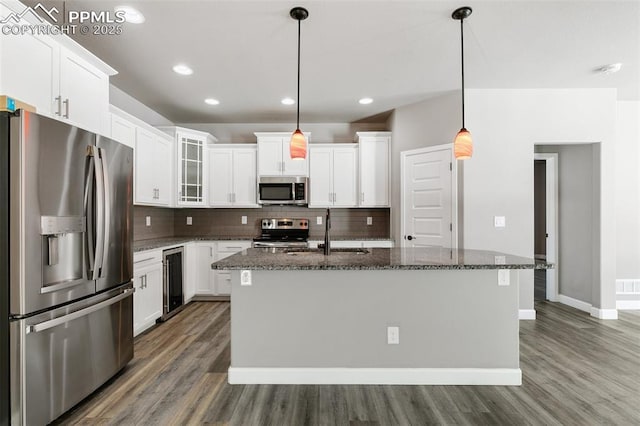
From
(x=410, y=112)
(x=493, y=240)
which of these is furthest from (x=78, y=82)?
(x=493, y=240)

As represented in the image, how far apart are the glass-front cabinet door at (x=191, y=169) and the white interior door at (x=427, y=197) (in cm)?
306

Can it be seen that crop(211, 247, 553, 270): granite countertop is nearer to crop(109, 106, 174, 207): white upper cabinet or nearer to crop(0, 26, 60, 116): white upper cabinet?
crop(0, 26, 60, 116): white upper cabinet

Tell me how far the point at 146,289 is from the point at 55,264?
66.2 inches

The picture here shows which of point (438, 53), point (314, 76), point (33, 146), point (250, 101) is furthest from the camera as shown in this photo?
point (250, 101)

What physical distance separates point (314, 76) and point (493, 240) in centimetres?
289

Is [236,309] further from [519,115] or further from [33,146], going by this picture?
[519,115]

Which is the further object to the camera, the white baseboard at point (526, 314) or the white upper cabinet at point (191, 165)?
the white upper cabinet at point (191, 165)

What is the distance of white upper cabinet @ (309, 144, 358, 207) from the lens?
4.88 m

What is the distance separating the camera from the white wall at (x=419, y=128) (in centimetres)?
384

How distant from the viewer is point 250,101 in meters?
4.21

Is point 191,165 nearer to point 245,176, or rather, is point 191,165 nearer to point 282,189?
point 245,176

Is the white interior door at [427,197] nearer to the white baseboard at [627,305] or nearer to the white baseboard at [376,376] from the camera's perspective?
the white baseboard at [376,376]

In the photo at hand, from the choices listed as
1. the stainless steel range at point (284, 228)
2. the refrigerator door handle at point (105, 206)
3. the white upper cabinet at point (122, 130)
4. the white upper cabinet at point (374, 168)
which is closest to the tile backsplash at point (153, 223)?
the white upper cabinet at point (122, 130)

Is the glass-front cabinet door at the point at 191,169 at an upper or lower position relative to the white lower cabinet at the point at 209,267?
upper
